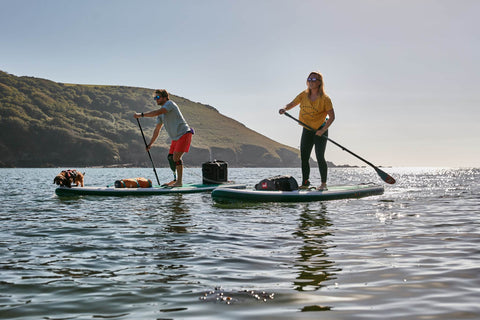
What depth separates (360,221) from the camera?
8219mm

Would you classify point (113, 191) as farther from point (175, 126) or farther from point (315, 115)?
point (315, 115)

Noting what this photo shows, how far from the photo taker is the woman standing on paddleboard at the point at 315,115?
1170cm

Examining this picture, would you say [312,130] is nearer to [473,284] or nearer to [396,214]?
[396,214]

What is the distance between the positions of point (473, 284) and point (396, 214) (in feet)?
18.9

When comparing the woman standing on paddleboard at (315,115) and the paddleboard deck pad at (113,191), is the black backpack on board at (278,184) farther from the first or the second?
the paddleboard deck pad at (113,191)

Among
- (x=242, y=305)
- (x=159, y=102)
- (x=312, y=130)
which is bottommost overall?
(x=242, y=305)

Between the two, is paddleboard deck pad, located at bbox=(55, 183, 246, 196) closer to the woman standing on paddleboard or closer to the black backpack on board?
the black backpack on board

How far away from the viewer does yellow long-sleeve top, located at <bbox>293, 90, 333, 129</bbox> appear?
38.4 ft

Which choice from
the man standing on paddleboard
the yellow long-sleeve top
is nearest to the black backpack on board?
the yellow long-sleeve top

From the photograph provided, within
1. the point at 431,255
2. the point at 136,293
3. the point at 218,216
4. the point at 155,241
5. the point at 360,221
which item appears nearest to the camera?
the point at 136,293

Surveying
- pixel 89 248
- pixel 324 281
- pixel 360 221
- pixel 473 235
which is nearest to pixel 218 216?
pixel 360 221

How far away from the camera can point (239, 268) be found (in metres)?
4.46

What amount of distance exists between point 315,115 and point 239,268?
317 inches

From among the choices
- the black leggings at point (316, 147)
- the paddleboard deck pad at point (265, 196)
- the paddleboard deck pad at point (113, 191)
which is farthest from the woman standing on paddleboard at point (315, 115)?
the paddleboard deck pad at point (113, 191)
